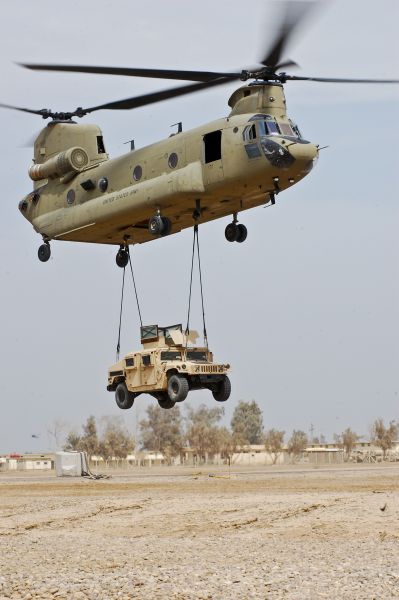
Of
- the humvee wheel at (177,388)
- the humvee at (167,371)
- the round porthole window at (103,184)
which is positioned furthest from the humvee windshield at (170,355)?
the round porthole window at (103,184)

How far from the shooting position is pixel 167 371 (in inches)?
1465

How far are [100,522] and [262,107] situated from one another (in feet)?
44.9

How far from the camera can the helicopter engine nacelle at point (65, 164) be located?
4097 cm

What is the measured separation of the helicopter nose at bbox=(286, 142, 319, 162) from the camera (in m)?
33.6

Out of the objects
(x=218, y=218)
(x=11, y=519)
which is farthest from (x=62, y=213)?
(x=11, y=519)

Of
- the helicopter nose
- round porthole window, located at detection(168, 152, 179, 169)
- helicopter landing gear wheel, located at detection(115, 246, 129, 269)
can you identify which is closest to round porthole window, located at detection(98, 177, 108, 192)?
helicopter landing gear wheel, located at detection(115, 246, 129, 269)

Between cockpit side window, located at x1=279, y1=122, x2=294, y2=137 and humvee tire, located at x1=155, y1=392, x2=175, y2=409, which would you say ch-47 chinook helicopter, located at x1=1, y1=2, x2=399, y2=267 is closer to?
cockpit side window, located at x1=279, y1=122, x2=294, y2=137

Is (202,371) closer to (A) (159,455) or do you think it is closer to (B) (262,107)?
(B) (262,107)

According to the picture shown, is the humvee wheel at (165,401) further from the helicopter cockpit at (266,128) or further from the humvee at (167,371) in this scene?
the helicopter cockpit at (266,128)

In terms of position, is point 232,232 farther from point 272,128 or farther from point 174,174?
point 272,128

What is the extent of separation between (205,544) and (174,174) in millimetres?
12677

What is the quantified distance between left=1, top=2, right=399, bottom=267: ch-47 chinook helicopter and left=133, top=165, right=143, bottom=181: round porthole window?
4cm

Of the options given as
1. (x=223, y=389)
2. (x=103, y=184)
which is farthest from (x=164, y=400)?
(x=103, y=184)

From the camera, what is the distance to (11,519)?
1352 inches
